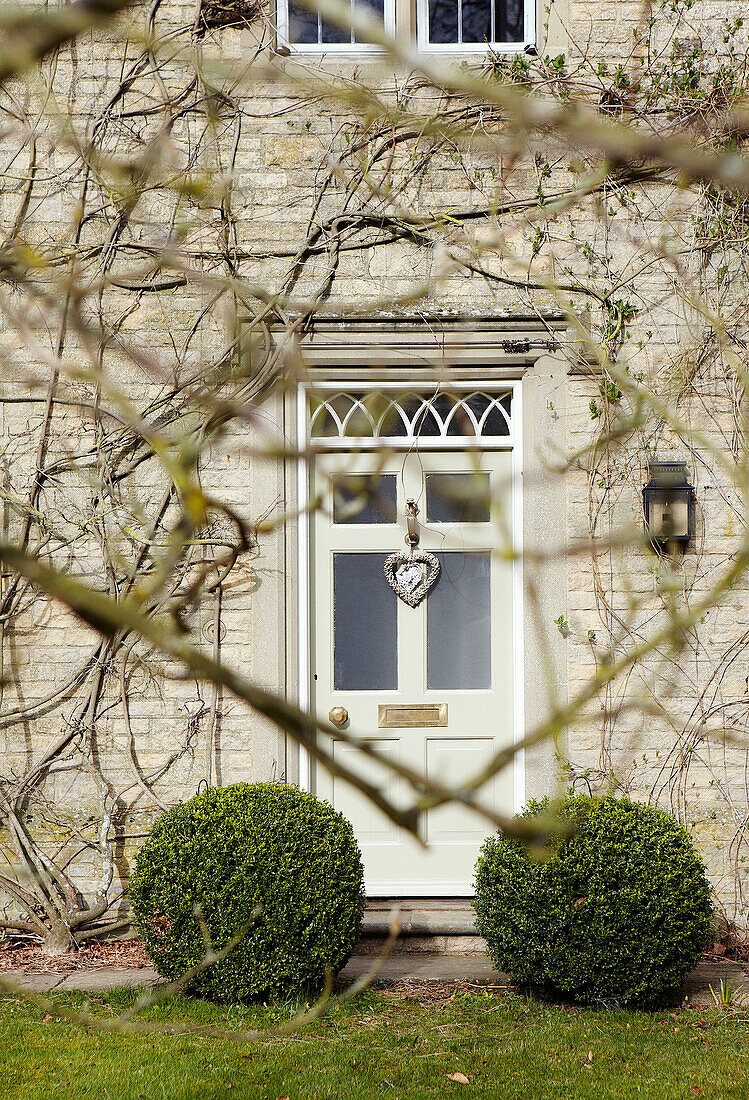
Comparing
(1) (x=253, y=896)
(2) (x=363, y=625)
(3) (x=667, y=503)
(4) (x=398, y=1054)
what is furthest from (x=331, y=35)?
(4) (x=398, y=1054)

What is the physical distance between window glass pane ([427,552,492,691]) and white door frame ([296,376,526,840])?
170 millimetres

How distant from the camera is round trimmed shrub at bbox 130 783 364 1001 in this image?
400cm

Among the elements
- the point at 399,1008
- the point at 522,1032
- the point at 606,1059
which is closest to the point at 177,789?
the point at 399,1008

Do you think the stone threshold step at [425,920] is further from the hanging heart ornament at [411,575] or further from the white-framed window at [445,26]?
the white-framed window at [445,26]

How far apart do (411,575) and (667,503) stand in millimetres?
1403

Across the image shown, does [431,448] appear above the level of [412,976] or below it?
above

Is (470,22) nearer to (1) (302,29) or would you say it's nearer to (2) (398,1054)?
(1) (302,29)

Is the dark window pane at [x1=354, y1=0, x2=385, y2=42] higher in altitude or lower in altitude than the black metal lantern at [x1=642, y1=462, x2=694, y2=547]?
higher

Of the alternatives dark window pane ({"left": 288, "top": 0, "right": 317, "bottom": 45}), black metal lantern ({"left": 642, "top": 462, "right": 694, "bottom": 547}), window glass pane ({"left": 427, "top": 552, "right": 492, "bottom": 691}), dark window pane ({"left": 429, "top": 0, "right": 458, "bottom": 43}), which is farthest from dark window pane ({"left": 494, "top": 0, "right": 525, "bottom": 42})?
window glass pane ({"left": 427, "top": 552, "right": 492, "bottom": 691})

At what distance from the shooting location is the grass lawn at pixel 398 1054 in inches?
131

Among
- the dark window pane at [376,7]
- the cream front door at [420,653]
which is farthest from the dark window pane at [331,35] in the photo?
the cream front door at [420,653]

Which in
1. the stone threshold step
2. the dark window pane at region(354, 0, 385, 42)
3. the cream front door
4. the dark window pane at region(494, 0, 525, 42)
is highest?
the dark window pane at region(354, 0, 385, 42)

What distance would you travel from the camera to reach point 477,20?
545 centimetres

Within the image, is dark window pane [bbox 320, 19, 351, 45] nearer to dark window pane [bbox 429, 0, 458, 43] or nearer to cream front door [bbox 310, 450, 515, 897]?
dark window pane [bbox 429, 0, 458, 43]
